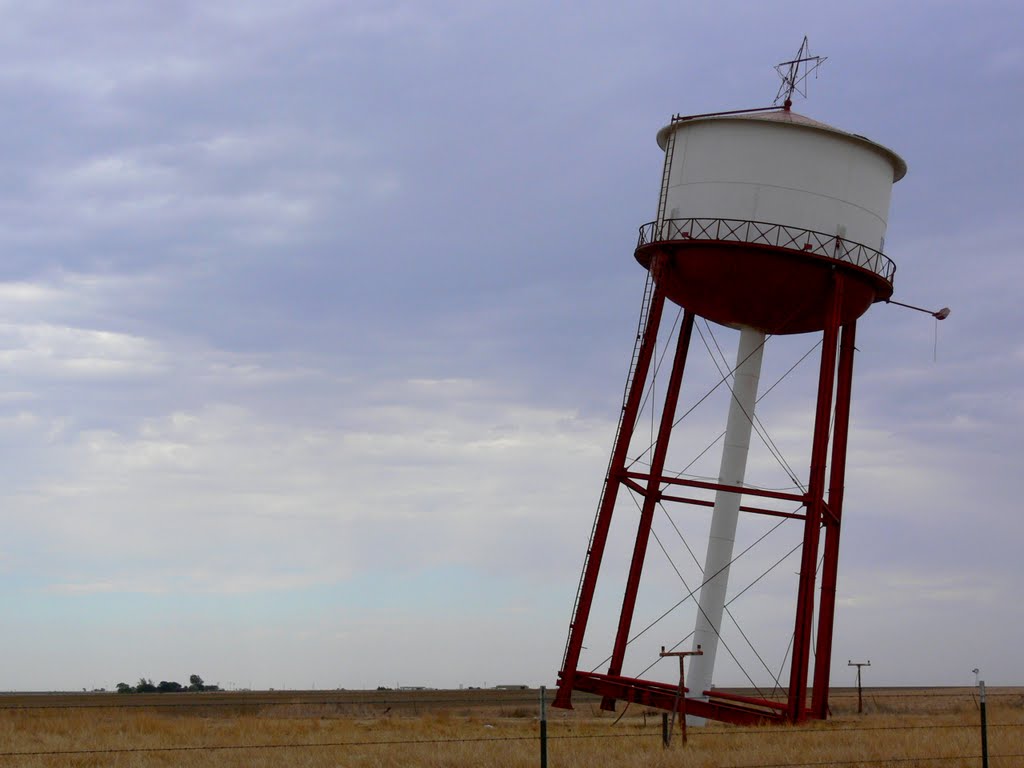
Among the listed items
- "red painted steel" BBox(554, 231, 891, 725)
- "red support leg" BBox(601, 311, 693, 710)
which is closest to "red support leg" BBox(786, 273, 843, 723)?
"red painted steel" BBox(554, 231, 891, 725)

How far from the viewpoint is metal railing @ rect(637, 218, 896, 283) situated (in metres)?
29.2

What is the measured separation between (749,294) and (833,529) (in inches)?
221

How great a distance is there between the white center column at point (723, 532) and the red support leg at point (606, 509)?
2.18 metres

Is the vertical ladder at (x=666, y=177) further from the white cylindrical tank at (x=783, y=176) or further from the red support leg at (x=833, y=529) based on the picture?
the red support leg at (x=833, y=529)

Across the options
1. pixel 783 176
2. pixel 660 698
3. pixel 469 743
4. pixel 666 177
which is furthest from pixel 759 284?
pixel 469 743

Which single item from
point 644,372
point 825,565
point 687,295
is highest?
point 687,295

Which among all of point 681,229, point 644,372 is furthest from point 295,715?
point 681,229

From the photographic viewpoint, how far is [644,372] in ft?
100

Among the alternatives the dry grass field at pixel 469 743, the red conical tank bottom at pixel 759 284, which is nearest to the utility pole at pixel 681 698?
the dry grass field at pixel 469 743

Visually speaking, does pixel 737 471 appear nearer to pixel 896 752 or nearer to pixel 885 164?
pixel 885 164

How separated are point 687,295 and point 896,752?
507 inches

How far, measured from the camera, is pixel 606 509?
98.5 ft

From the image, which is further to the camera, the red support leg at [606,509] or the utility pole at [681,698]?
the red support leg at [606,509]

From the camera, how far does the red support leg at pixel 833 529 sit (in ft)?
95.7
